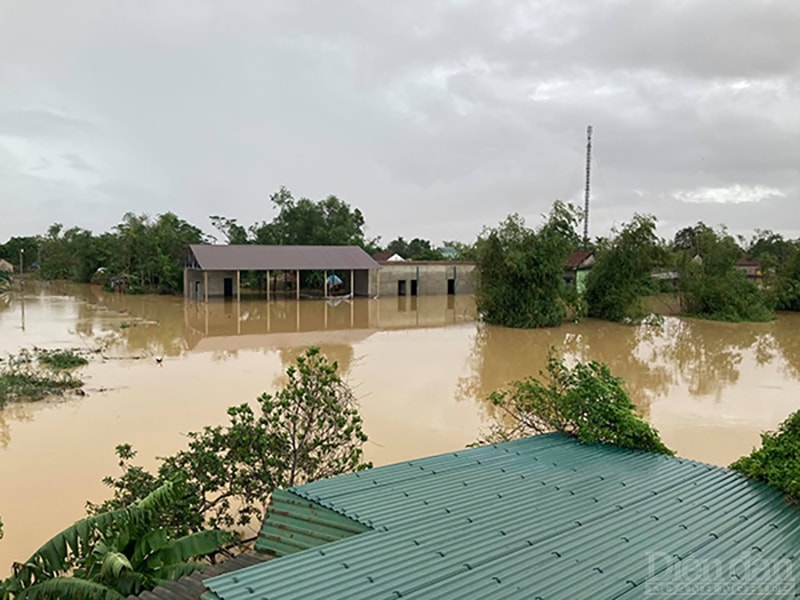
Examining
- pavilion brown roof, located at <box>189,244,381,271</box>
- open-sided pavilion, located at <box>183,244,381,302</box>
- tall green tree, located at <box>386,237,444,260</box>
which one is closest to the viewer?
pavilion brown roof, located at <box>189,244,381,271</box>

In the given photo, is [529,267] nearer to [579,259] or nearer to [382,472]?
[579,259]

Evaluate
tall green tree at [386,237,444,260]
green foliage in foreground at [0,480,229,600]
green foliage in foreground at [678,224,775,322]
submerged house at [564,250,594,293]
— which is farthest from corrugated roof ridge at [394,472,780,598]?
tall green tree at [386,237,444,260]

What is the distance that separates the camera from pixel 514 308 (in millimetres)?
22266

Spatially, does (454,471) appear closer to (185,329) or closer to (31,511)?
(31,511)

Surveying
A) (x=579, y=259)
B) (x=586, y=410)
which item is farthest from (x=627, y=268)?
A: (x=586, y=410)

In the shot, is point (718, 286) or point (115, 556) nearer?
point (115, 556)

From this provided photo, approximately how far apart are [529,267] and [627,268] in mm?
4375

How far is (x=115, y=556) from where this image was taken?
3.44 meters

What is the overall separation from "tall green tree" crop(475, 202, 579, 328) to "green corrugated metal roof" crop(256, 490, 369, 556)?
60.2 ft

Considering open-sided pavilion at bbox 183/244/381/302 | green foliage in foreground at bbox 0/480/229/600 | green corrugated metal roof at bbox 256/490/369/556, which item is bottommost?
green foliage in foreground at bbox 0/480/229/600

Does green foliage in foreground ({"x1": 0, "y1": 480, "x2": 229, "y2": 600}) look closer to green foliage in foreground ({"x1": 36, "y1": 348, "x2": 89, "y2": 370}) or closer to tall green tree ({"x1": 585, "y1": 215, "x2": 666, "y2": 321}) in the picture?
green foliage in foreground ({"x1": 36, "y1": 348, "x2": 89, "y2": 370})

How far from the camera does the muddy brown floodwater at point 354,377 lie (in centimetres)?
783

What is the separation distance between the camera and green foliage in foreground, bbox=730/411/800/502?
14.4ft

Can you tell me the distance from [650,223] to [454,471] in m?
20.7
